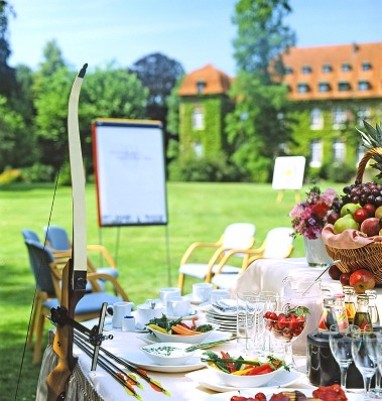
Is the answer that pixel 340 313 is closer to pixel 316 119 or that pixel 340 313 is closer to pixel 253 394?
pixel 253 394

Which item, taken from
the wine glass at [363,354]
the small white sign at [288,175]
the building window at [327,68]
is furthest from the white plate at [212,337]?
the building window at [327,68]

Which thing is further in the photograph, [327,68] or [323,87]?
[327,68]

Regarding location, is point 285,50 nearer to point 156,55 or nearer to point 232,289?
point 156,55

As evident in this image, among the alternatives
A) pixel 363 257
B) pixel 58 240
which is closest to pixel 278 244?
pixel 58 240

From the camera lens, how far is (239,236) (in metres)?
5.53

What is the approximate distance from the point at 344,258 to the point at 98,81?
26598 mm

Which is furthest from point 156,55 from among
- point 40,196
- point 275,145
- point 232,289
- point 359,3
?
point 232,289

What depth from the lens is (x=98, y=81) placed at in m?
27.9

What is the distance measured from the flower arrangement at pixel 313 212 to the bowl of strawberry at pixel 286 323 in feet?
1.63

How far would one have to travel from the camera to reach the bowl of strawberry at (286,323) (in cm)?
182

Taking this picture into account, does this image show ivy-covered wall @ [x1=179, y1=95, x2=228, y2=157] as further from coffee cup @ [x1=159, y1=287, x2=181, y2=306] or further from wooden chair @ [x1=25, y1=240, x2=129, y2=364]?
coffee cup @ [x1=159, y1=287, x2=181, y2=306]

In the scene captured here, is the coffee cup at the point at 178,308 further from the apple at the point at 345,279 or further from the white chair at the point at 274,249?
the white chair at the point at 274,249

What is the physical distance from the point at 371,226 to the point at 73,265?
3.01ft

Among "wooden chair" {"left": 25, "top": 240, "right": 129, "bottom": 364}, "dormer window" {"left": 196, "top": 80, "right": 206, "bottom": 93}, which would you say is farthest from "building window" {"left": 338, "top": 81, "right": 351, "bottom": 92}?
"wooden chair" {"left": 25, "top": 240, "right": 129, "bottom": 364}
